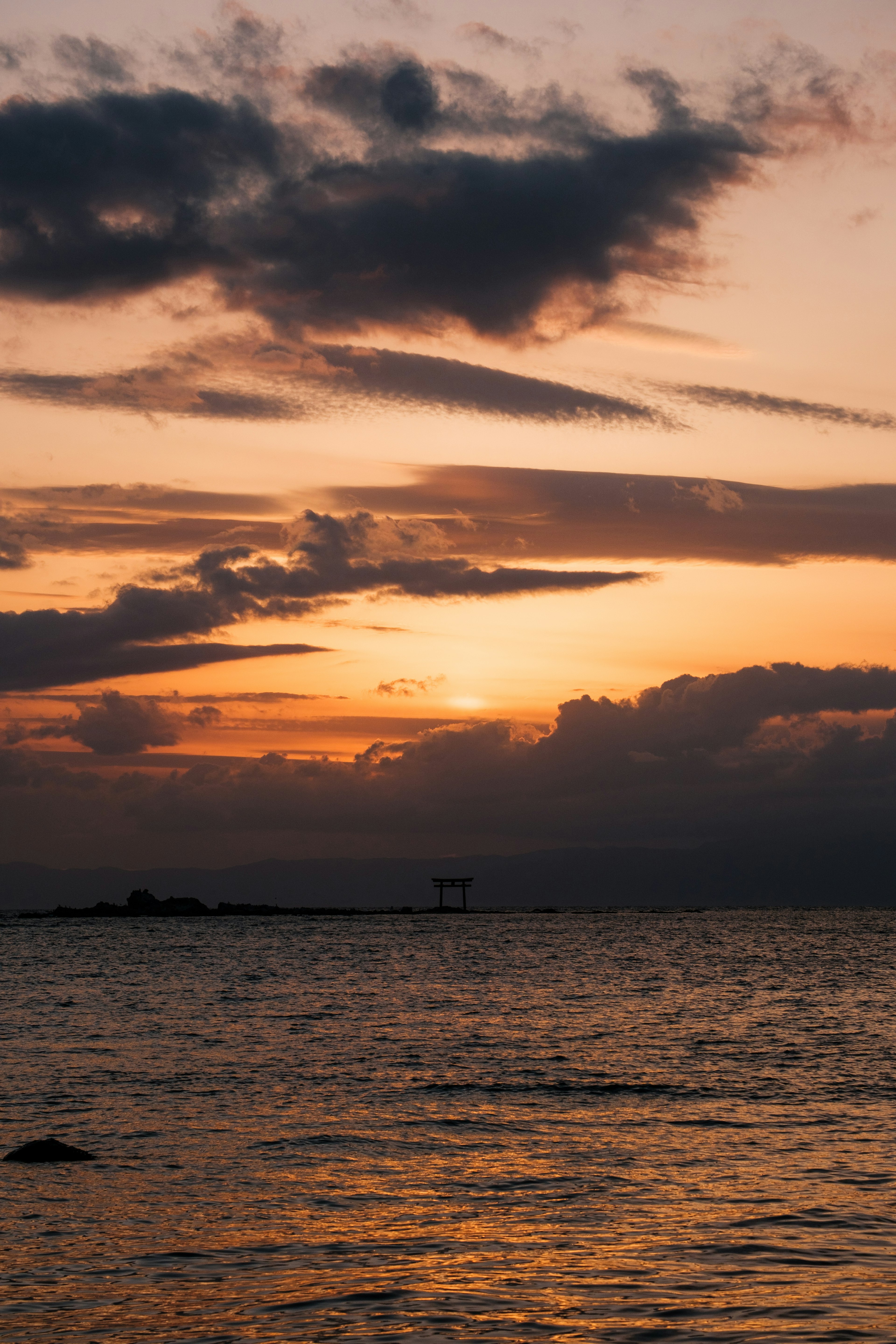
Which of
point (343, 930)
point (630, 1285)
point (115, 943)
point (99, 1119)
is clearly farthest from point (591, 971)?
point (343, 930)

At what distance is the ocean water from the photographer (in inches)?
578

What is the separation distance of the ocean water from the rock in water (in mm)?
686

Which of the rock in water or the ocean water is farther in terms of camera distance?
the rock in water

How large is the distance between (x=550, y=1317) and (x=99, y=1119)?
17693 mm

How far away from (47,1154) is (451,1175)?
835 centimetres

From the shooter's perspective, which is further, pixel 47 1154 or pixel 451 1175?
pixel 47 1154

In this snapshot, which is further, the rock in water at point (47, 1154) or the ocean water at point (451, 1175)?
the rock in water at point (47, 1154)

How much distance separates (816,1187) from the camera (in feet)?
70.1

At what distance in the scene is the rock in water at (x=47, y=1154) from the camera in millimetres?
23781

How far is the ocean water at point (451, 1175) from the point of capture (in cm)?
1467

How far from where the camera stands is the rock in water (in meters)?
23.8

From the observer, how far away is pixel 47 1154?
23875 millimetres

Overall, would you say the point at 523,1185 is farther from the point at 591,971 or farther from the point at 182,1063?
the point at 591,971

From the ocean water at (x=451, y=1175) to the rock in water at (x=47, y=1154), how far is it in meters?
0.69
